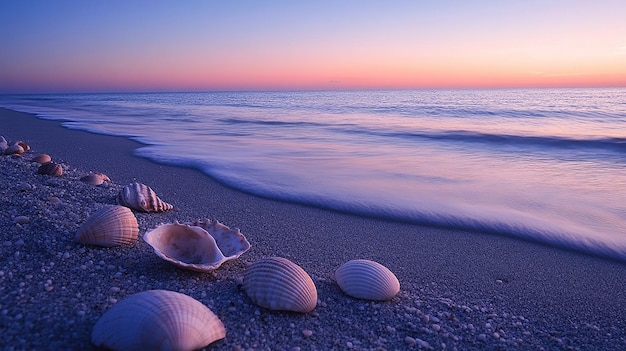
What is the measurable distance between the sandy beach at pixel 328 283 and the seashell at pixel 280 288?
6cm

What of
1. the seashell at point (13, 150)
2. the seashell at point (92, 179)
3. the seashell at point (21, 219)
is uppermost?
the seashell at point (13, 150)

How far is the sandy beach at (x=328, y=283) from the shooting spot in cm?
222

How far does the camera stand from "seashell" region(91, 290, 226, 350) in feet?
5.84

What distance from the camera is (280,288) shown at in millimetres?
2371

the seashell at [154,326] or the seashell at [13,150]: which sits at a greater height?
the seashell at [13,150]

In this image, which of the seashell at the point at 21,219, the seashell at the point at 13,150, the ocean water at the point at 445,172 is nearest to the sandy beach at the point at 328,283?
the seashell at the point at 21,219

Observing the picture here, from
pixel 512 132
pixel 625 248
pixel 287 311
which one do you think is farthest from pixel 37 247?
pixel 512 132

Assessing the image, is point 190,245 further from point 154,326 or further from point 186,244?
point 154,326

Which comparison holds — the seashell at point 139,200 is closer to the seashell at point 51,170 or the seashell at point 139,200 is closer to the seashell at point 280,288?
the seashell at point 51,170

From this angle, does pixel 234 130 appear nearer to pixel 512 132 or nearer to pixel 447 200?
pixel 512 132

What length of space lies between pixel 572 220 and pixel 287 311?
3.51 meters

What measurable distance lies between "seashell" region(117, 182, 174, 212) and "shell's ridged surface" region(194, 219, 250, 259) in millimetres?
1215

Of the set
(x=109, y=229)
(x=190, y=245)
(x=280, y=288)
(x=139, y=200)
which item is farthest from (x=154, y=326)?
(x=139, y=200)

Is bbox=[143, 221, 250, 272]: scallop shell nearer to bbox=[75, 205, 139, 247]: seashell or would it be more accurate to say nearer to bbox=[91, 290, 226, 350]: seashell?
bbox=[75, 205, 139, 247]: seashell
